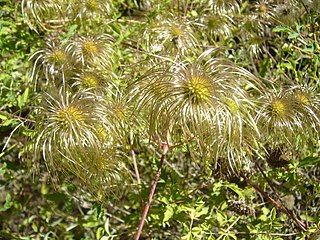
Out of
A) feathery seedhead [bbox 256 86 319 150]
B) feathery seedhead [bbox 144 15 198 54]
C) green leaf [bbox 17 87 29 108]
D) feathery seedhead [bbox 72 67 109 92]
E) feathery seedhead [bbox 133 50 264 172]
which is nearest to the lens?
feathery seedhead [bbox 133 50 264 172]

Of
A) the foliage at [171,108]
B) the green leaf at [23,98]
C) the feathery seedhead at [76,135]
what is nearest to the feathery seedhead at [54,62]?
the foliage at [171,108]

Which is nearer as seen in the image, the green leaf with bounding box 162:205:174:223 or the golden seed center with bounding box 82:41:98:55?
the green leaf with bounding box 162:205:174:223

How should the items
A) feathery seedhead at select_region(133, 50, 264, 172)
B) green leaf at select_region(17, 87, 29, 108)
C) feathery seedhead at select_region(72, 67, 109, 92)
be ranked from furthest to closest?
green leaf at select_region(17, 87, 29, 108)
feathery seedhead at select_region(72, 67, 109, 92)
feathery seedhead at select_region(133, 50, 264, 172)

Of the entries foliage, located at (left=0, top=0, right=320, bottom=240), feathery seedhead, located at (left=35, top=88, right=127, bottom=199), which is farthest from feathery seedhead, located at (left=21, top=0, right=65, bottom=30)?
feathery seedhead, located at (left=35, top=88, right=127, bottom=199)

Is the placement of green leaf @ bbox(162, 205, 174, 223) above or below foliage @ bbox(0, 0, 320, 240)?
below

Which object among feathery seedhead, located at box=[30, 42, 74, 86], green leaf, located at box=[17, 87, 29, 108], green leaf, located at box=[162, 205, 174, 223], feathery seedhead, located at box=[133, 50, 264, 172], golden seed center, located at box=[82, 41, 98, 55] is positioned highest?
feathery seedhead, located at box=[133, 50, 264, 172]

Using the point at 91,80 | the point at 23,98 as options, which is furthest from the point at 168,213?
the point at 23,98

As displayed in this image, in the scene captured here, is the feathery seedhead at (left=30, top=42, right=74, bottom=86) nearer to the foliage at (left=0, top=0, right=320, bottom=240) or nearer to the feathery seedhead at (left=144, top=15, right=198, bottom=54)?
the foliage at (left=0, top=0, right=320, bottom=240)

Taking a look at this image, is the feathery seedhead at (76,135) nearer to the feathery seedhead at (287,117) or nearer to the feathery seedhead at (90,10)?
the feathery seedhead at (287,117)

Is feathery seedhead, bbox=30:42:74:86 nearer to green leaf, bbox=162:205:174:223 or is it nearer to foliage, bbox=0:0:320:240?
foliage, bbox=0:0:320:240

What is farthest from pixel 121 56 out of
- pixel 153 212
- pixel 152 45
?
pixel 153 212
